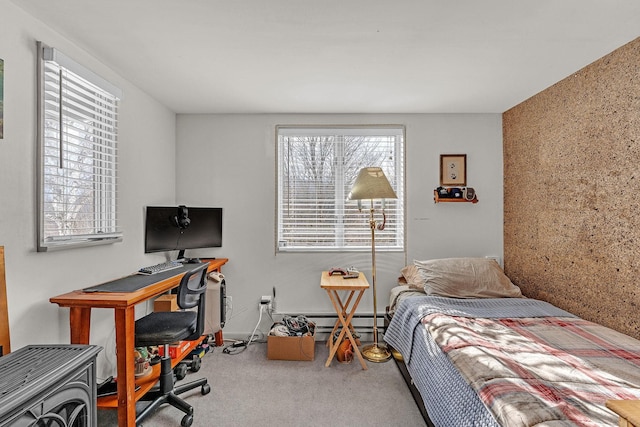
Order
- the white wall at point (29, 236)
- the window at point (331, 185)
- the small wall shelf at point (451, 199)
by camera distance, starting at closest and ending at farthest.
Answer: the white wall at point (29, 236) → the small wall shelf at point (451, 199) → the window at point (331, 185)

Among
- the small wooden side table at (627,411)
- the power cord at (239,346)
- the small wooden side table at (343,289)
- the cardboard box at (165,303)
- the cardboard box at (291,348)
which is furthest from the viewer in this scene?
the power cord at (239,346)

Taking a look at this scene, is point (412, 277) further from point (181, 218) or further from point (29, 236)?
point (29, 236)

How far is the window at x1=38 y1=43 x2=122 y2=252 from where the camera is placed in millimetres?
1873

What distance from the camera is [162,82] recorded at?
271 centimetres

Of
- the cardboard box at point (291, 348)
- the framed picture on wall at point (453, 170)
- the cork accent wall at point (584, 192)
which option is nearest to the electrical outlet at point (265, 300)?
the cardboard box at point (291, 348)

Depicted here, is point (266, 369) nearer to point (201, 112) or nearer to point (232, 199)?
point (232, 199)

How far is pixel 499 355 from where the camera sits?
171cm

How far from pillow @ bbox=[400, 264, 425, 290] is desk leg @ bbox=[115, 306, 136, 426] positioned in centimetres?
236

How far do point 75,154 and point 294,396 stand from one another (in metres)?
2.29

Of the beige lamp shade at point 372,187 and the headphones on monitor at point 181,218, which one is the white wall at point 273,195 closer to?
the headphones on monitor at point 181,218

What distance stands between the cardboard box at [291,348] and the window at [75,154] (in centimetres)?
164

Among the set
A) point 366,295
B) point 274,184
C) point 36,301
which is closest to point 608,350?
point 366,295

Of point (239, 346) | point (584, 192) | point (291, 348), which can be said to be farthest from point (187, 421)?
point (584, 192)

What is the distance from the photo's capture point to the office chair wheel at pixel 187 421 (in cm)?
205
